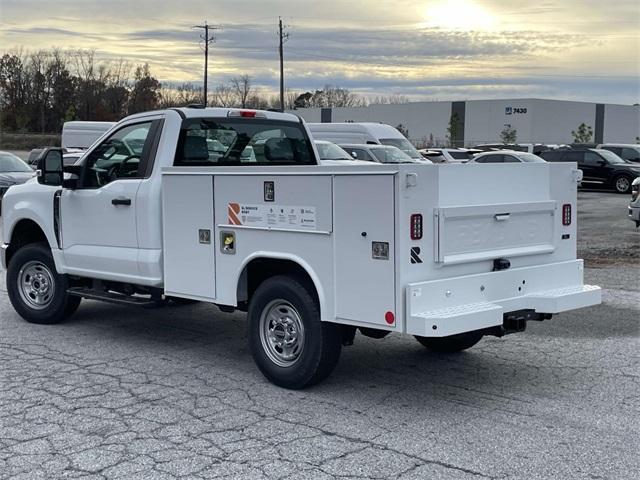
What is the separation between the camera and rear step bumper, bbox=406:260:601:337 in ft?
18.1

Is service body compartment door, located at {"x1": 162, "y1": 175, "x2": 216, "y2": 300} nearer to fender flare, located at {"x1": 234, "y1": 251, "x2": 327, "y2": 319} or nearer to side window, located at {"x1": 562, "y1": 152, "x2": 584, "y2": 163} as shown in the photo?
fender flare, located at {"x1": 234, "y1": 251, "x2": 327, "y2": 319}

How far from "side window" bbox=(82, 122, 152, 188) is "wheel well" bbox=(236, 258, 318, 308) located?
1.59 meters

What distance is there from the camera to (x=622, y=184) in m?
30.1

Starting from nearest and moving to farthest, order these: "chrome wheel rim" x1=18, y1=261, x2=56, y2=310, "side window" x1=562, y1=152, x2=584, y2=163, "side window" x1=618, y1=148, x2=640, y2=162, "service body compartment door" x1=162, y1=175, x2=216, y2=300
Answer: "service body compartment door" x1=162, y1=175, x2=216, y2=300 → "chrome wheel rim" x1=18, y1=261, x2=56, y2=310 → "side window" x1=562, y1=152, x2=584, y2=163 → "side window" x1=618, y1=148, x2=640, y2=162

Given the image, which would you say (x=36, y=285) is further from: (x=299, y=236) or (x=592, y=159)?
(x=592, y=159)

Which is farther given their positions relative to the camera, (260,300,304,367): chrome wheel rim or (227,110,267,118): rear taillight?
(227,110,267,118): rear taillight

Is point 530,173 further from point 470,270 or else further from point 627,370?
point 627,370

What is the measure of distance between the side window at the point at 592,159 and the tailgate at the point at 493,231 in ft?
85.2

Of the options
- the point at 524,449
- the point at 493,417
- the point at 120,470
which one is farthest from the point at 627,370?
the point at 120,470

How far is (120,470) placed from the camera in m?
4.79

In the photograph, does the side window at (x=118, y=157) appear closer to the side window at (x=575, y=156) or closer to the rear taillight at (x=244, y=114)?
the rear taillight at (x=244, y=114)

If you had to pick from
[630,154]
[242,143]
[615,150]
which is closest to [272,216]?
[242,143]

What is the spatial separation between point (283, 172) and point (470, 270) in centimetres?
156

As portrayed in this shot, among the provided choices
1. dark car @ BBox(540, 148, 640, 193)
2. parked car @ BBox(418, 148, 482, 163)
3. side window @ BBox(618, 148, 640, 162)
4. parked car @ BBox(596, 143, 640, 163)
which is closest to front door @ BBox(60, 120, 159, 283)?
parked car @ BBox(418, 148, 482, 163)
